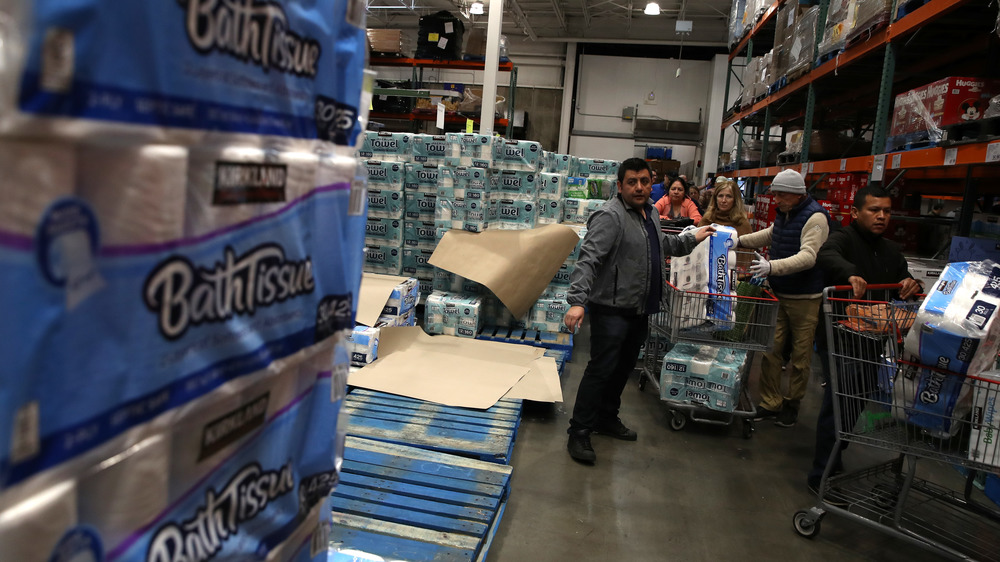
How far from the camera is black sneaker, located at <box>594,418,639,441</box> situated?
4305 mm

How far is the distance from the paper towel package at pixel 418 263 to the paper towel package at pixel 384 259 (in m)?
0.11

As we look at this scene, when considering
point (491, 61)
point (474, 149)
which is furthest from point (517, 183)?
point (491, 61)

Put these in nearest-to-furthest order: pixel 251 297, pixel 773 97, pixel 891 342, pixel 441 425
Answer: pixel 251 297, pixel 891 342, pixel 441 425, pixel 773 97

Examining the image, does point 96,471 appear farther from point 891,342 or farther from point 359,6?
point 891,342

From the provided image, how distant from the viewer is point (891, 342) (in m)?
3.03

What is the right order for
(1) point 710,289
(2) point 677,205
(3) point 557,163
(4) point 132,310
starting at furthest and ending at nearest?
(2) point 677,205 → (3) point 557,163 → (1) point 710,289 → (4) point 132,310

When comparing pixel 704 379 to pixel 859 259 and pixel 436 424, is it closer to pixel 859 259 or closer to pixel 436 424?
pixel 859 259

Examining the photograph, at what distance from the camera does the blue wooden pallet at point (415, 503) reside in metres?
2.41

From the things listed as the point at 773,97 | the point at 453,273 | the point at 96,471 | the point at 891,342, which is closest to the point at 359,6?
the point at 96,471

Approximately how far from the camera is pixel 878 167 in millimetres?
4879

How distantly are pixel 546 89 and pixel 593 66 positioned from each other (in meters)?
1.66

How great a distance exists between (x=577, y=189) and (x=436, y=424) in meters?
4.32

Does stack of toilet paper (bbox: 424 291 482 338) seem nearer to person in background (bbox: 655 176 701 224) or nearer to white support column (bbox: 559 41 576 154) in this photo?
person in background (bbox: 655 176 701 224)

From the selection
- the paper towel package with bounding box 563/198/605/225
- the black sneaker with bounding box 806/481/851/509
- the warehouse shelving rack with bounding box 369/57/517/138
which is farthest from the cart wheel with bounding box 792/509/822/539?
the warehouse shelving rack with bounding box 369/57/517/138
